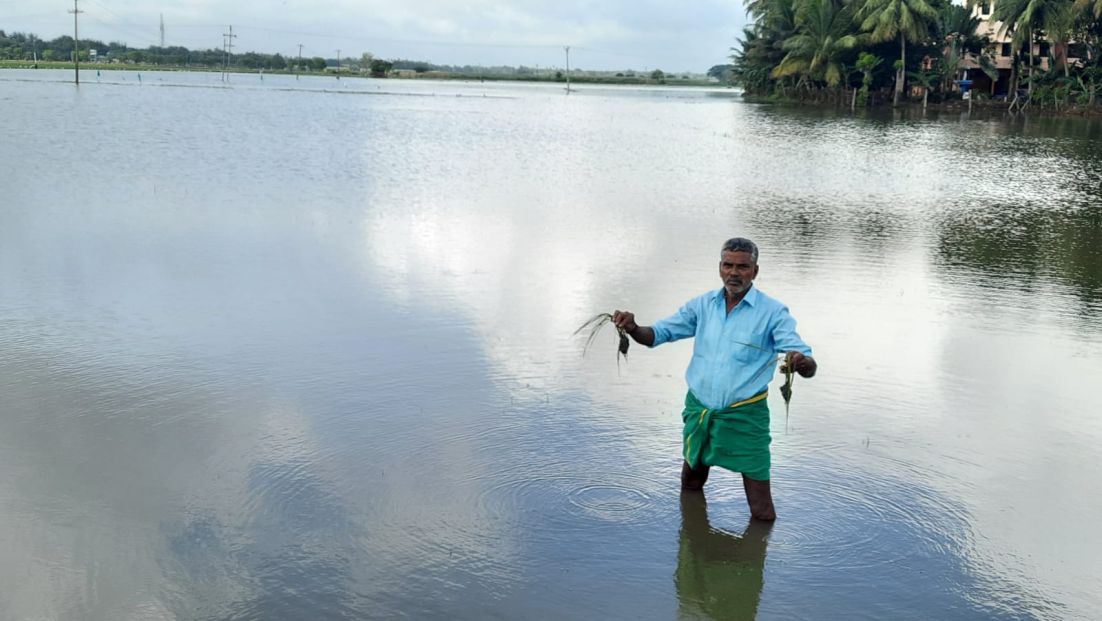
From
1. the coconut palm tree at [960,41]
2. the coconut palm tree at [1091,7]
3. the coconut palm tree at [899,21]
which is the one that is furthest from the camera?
the coconut palm tree at [960,41]

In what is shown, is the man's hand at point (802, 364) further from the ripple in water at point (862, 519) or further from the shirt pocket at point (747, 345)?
the ripple in water at point (862, 519)

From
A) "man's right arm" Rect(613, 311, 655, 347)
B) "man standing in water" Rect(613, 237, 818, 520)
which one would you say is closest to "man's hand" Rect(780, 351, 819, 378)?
"man standing in water" Rect(613, 237, 818, 520)

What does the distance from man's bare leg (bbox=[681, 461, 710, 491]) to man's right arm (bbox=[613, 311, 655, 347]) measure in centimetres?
72

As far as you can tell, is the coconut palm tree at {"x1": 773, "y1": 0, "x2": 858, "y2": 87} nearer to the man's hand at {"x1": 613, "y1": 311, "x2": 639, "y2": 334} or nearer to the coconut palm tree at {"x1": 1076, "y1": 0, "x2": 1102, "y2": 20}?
the coconut palm tree at {"x1": 1076, "y1": 0, "x2": 1102, "y2": 20}

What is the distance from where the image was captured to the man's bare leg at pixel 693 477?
5.17 metres

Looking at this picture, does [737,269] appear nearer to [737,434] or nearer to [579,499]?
[737,434]

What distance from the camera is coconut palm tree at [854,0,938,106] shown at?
58.2m

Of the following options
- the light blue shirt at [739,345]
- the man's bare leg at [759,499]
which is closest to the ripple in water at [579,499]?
the man's bare leg at [759,499]

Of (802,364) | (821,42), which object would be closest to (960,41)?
(821,42)

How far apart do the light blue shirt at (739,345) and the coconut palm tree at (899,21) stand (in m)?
58.4

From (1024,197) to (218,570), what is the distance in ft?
57.4

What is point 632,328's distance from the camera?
15.4 ft

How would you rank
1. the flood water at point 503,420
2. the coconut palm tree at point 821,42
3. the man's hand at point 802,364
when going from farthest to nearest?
1. the coconut palm tree at point 821,42
2. the flood water at point 503,420
3. the man's hand at point 802,364

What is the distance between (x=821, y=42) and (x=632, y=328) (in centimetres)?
6444
